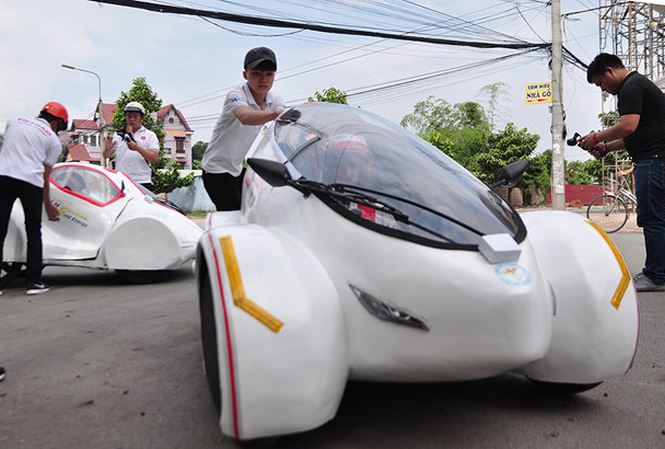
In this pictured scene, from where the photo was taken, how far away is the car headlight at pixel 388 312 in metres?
1.61

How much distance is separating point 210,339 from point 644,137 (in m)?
3.82

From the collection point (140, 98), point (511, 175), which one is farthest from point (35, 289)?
point (140, 98)

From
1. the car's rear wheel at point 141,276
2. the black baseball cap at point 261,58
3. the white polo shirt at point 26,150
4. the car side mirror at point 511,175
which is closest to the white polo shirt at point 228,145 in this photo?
the black baseball cap at point 261,58

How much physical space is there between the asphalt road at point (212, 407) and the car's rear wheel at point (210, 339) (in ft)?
0.54

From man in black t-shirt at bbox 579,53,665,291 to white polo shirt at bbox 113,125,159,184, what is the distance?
459 cm

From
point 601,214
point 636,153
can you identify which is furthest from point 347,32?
point 636,153

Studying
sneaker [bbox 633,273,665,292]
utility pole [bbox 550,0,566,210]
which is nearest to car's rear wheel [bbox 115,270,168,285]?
sneaker [bbox 633,273,665,292]

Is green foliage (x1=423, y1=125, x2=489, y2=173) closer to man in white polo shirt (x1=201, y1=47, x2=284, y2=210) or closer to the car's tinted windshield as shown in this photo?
man in white polo shirt (x1=201, y1=47, x2=284, y2=210)

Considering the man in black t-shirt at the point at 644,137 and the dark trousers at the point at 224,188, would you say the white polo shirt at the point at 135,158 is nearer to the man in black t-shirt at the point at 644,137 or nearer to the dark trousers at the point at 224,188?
the dark trousers at the point at 224,188

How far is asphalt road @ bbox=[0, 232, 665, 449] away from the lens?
1833 millimetres

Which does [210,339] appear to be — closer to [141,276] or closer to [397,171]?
[397,171]

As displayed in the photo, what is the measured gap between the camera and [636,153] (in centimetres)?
429

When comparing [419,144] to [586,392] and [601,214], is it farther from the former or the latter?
[601,214]

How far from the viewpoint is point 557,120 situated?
600 inches
